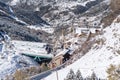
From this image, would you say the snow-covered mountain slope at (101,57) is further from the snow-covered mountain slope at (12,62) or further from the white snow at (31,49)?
the white snow at (31,49)

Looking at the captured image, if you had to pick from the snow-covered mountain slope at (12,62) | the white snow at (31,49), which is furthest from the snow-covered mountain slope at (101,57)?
the white snow at (31,49)

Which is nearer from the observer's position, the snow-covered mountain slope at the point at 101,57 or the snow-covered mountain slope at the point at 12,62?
the snow-covered mountain slope at the point at 101,57

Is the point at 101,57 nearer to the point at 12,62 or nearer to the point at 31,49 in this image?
the point at 12,62

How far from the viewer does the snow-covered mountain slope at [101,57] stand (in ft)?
189

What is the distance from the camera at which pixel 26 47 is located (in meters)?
117

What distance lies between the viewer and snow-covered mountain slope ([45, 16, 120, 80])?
57.6m

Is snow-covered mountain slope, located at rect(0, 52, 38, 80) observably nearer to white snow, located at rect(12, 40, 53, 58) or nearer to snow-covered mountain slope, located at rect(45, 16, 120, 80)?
white snow, located at rect(12, 40, 53, 58)

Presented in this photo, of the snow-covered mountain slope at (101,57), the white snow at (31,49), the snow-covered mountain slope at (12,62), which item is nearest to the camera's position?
the snow-covered mountain slope at (101,57)

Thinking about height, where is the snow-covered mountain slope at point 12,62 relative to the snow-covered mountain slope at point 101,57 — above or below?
above

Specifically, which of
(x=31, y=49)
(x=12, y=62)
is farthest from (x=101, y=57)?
(x=31, y=49)

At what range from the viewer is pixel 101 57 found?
61688 mm

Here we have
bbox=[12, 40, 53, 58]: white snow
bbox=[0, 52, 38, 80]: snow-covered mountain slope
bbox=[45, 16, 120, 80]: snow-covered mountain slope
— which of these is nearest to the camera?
bbox=[45, 16, 120, 80]: snow-covered mountain slope

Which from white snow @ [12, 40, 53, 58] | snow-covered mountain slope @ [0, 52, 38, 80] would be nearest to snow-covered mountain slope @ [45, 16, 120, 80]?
snow-covered mountain slope @ [0, 52, 38, 80]

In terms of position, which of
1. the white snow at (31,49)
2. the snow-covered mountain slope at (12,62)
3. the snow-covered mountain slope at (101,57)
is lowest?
the snow-covered mountain slope at (101,57)
